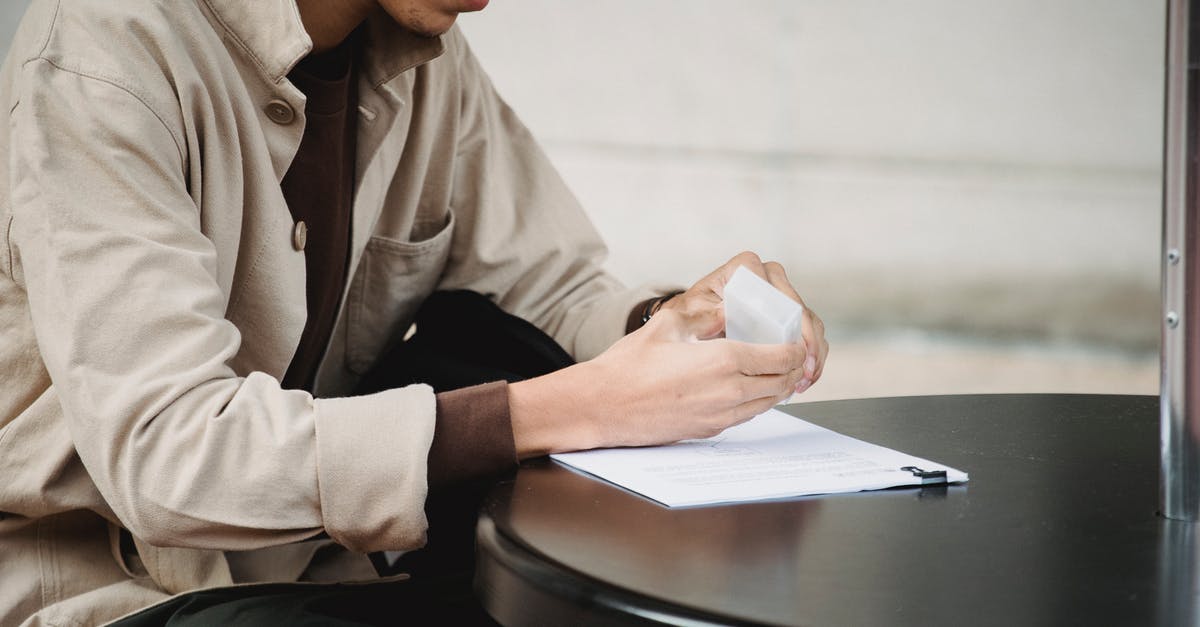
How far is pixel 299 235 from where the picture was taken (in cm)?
118

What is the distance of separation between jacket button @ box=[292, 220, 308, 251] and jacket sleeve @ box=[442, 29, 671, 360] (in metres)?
0.34

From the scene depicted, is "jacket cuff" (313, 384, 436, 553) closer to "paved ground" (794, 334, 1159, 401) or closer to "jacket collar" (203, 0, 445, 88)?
"jacket collar" (203, 0, 445, 88)

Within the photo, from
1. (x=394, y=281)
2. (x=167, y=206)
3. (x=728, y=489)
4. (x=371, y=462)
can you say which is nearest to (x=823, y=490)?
(x=728, y=489)

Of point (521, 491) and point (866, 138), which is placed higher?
point (866, 138)

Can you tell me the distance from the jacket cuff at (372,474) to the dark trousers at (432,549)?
0.05 meters

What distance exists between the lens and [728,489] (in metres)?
0.82

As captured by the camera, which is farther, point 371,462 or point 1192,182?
point 371,462

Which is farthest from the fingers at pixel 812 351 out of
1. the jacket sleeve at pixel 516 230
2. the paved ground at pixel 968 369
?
the paved ground at pixel 968 369

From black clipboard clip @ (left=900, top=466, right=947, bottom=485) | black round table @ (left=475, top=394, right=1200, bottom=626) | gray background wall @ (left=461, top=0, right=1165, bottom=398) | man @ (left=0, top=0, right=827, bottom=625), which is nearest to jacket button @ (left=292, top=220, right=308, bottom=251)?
man @ (left=0, top=0, right=827, bottom=625)

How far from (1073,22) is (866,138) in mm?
870

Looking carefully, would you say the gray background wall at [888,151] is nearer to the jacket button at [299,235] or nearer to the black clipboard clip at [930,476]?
the jacket button at [299,235]

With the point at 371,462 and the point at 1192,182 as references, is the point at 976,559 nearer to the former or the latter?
the point at 1192,182

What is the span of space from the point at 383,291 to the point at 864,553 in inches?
33.7

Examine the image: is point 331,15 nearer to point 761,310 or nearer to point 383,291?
point 383,291
